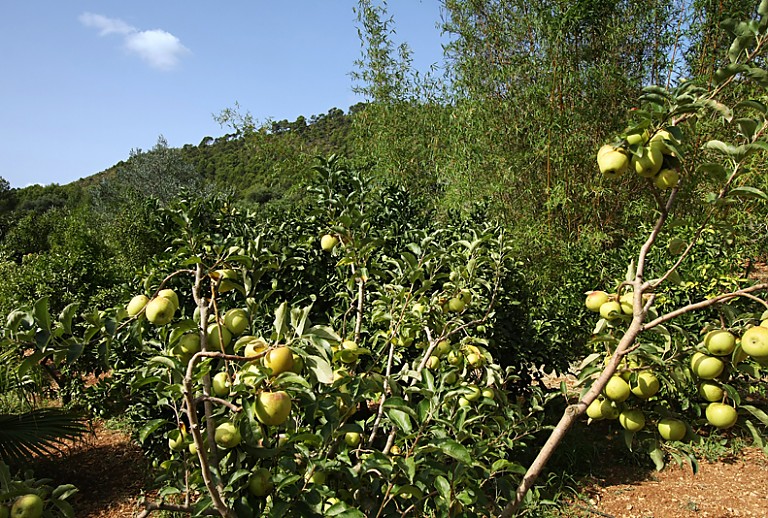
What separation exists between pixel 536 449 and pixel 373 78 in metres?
4.57

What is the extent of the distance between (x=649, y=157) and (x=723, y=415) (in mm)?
521

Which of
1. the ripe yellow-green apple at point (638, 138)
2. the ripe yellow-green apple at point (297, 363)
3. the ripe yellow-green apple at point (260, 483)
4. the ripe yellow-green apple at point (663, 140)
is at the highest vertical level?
the ripe yellow-green apple at point (638, 138)

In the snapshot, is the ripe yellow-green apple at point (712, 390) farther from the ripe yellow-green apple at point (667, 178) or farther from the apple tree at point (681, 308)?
the ripe yellow-green apple at point (667, 178)

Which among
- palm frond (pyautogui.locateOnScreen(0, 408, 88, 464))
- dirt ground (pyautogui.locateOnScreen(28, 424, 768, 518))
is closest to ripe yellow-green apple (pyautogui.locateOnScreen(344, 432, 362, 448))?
dirt ground (pyautogui.locateOnScreen(28, 424, 768, 518))

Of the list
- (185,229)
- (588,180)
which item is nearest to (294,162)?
(588,180)

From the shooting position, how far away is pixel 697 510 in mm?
2762

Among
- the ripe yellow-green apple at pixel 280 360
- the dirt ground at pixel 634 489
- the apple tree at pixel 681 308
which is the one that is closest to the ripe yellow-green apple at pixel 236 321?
the ripe yellow-green apple at pixel 280 360

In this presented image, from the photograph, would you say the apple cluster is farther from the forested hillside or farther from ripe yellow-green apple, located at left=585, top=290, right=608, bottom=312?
ripe yellow-green apple, located at left=585, top=290, right=608, bottom=312

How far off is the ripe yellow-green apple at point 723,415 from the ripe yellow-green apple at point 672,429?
55 mm

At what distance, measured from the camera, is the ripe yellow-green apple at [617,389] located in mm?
982

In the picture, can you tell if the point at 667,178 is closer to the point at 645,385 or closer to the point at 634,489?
the point at 645,385

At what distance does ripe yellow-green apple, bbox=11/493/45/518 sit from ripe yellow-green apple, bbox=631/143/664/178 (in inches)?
42.7

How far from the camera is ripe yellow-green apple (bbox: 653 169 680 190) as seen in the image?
85 centimetres

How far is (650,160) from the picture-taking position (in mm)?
841
